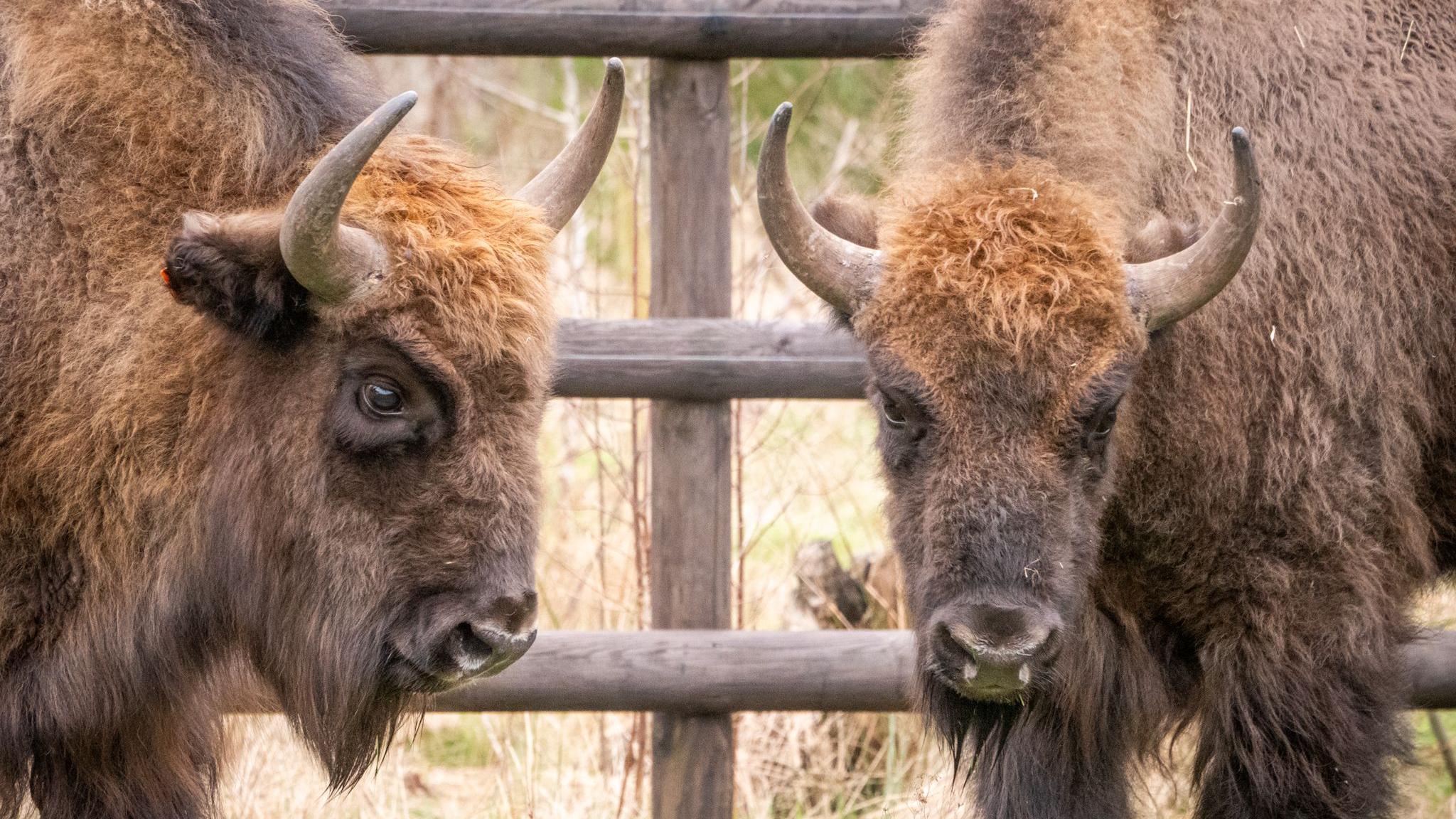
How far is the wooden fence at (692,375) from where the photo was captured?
4.39m

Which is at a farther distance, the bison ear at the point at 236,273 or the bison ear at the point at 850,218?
the bison ear at the point at 850,218

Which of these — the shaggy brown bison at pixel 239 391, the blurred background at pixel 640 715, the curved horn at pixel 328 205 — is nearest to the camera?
the curved horn at pixel 328 205

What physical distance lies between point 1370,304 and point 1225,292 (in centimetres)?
39

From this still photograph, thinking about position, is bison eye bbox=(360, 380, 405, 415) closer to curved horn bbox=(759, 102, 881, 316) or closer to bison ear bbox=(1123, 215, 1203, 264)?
curved horn bbox=(759, 102, 881, 316)

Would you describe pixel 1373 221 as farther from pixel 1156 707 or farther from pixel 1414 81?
pixel 1156 707

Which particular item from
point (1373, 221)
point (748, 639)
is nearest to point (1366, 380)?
point (1373, 221)

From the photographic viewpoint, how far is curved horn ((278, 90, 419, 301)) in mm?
2748

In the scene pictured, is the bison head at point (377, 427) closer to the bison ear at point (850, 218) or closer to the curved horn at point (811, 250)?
the curved horn at point (811, 250)

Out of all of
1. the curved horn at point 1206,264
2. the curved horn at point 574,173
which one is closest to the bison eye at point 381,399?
the curved horn at point 574,173

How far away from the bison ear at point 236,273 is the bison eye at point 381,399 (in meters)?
0.23

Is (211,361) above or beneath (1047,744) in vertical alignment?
above

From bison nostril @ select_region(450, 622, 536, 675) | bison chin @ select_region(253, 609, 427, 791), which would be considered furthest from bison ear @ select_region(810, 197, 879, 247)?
bison chin @ select_region(253, 609, 427, 791)

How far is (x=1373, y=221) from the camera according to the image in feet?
11.5

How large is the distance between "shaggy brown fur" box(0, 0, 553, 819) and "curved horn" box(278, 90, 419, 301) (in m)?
0.13
